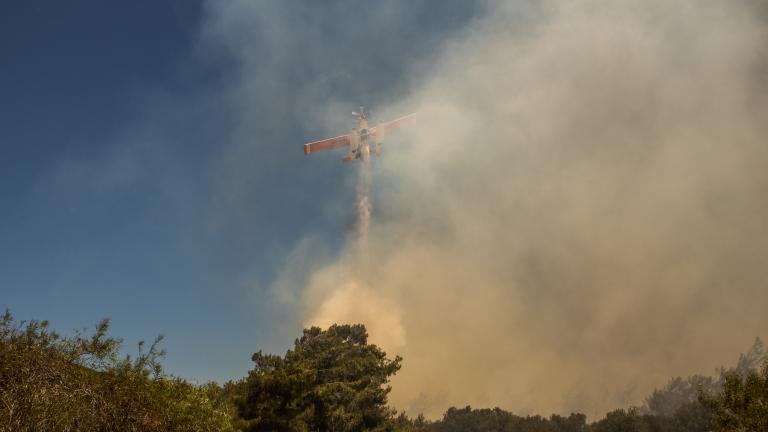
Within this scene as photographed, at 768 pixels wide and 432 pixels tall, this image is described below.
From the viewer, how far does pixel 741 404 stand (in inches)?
1411

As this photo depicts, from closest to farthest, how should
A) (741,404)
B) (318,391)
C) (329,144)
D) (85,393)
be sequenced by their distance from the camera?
1. (85,393)
2. (741,404)
3. (318,391)
4. (329,144)

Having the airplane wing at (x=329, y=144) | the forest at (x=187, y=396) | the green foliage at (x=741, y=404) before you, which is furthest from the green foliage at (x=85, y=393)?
the airplane wing at (x=329, y=144)

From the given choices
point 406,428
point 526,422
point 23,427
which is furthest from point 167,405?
point 526,422

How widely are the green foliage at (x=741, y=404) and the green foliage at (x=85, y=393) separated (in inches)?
1455

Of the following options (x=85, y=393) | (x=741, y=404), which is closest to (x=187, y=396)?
(x=85, y=393)

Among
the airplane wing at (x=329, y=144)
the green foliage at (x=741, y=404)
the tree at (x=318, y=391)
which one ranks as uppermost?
the airplane wing at (x=329, y=144)

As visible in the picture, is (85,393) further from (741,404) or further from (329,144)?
(329,144)

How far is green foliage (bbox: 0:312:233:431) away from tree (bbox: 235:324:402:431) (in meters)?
13.9

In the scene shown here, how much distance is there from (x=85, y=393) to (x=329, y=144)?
86.5m

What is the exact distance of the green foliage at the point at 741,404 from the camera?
110ft

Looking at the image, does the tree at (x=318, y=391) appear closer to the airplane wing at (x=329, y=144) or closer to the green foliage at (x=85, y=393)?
the green foliage at (x=85, y=393)

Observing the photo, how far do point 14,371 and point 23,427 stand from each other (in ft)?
13.7

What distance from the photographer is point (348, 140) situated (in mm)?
107812

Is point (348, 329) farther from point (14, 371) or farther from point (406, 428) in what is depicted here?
point (14, 371)
